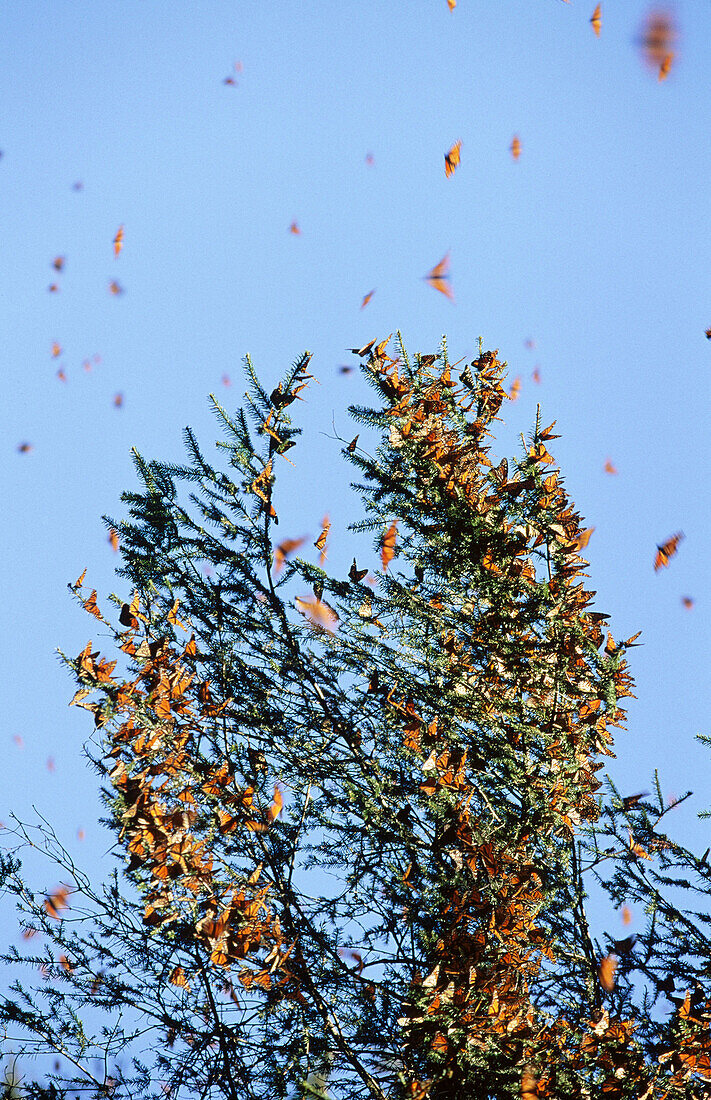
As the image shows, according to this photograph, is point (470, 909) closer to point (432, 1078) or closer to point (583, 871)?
point (432, 1078)

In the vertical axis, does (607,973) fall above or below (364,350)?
below

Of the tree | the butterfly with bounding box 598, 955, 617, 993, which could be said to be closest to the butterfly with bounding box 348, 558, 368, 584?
the tree

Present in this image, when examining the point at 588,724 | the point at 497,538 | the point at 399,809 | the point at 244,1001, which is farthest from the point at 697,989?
the point at 497,538

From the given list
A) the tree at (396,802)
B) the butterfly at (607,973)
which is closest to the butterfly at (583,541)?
the tree at (396,802)

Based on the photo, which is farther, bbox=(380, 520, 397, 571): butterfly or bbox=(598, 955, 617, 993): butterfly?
bbox=(380, 520, 397, 571): butterfly

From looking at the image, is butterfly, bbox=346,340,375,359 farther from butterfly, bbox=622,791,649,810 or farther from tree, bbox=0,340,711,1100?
butterfly, bbox=622,791,649,810

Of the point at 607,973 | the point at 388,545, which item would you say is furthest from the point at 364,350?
the point at 607,973

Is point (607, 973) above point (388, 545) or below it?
below

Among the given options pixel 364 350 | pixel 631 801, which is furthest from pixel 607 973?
pixel 364 350

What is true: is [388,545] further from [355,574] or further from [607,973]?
[607,973]

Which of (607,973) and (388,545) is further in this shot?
(388,545)

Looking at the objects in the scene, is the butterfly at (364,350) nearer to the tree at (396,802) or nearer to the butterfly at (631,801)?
the tree at (396,802)

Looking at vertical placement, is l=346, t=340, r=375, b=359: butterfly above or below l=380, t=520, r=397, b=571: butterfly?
above

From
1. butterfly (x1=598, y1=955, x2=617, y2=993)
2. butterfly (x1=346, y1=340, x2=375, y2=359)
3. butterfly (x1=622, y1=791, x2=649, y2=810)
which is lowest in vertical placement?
butterfly (x1=598, y1=955, x2=617, y2=993)
